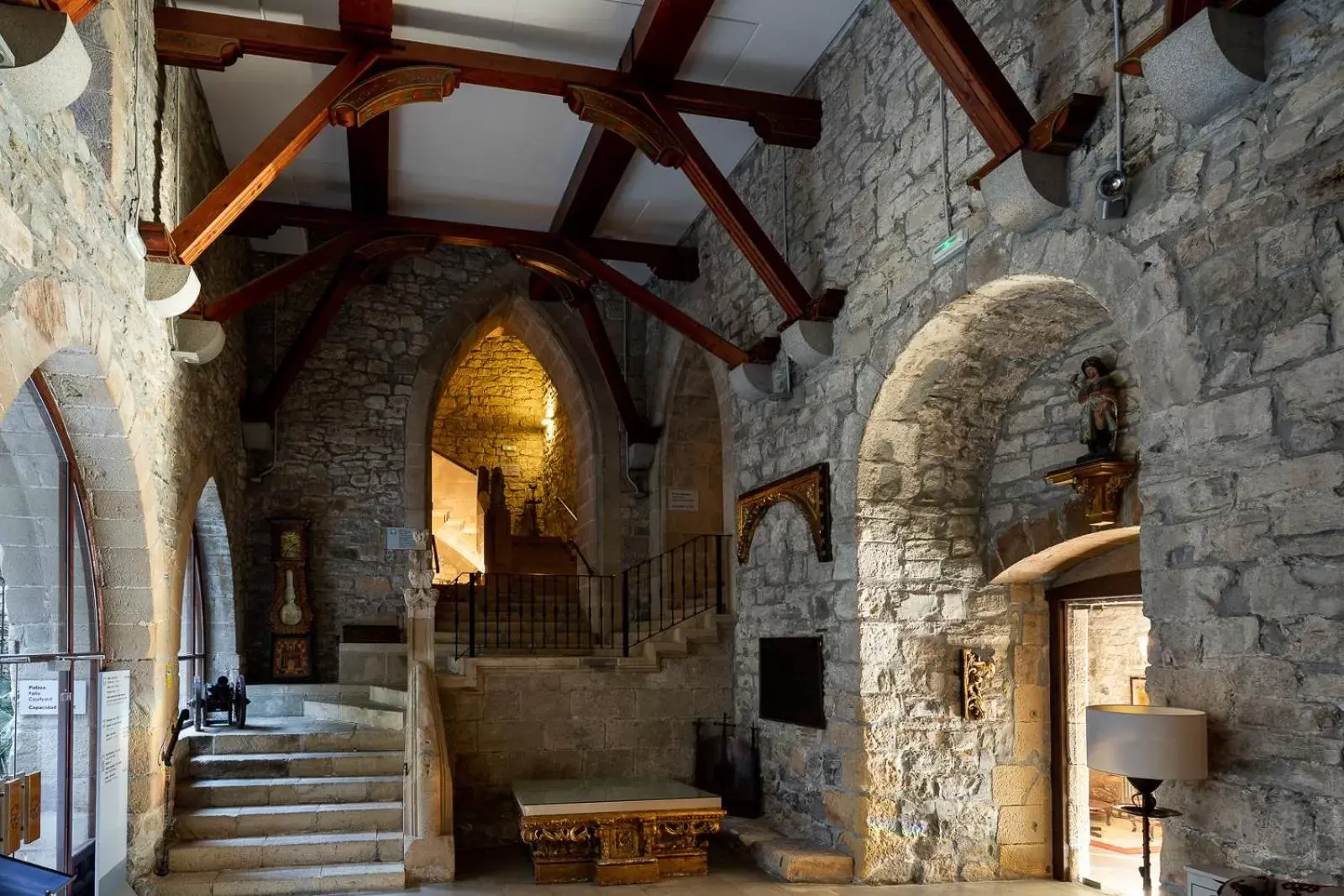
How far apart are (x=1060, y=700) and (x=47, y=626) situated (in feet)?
15.7

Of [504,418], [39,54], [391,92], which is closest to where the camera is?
[39,54]

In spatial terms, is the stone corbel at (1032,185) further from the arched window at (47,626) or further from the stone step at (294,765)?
the stone step at (294,765)

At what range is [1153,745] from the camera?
10.1ft

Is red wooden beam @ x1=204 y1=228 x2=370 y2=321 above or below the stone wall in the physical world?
above

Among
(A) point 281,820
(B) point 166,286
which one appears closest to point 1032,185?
(B) point 166,286

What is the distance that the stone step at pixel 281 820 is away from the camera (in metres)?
5.77

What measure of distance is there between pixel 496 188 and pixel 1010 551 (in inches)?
181

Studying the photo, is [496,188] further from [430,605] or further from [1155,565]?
[1155,565]

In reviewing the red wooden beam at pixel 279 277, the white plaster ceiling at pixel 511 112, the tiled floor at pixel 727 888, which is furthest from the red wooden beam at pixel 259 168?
the tiled floor at pixel 727 888

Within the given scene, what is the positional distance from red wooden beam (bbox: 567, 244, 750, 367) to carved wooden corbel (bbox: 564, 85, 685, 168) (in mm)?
1154

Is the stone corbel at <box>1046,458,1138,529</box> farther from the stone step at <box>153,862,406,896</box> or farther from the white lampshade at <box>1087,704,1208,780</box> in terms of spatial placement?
the stone step at <box>153,862,406,896</box>

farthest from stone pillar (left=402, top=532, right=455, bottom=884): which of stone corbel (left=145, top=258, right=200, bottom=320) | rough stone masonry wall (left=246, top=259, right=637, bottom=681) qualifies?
rough stone masonry wall (left=246, top=259, right=637, bottom=681)

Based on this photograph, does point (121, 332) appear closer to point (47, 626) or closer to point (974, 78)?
point (47, 626)

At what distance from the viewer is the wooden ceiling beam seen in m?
5.51
